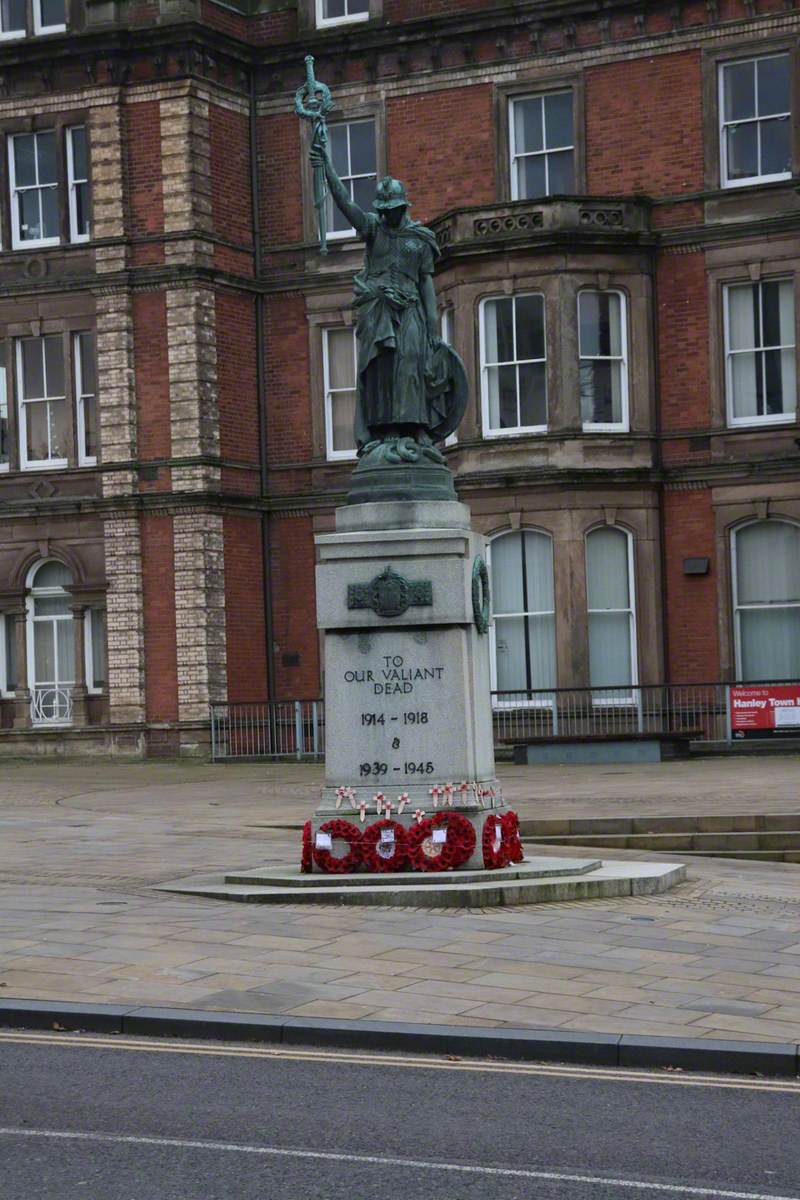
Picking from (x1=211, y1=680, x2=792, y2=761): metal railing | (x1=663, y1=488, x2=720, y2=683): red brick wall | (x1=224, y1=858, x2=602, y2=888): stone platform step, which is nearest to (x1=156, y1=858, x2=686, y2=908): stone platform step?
(x1=224, y1=858, x2=602, y2=888): stone platform step

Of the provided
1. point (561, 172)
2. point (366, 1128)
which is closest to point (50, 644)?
point (561, 172)

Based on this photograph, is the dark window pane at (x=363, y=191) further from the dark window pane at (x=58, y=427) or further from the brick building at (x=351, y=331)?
the dark window pane at (x=58, y=427)

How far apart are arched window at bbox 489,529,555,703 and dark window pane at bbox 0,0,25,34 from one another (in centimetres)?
1311

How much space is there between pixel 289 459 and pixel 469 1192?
28965 millimetres

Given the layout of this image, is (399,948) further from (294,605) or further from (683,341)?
(294,605)

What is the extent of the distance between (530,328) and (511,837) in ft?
60.4

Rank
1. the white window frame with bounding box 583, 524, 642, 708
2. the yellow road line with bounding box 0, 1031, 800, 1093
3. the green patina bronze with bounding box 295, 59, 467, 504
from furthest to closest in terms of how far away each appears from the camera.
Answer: the white window frame with bounding box 583, 524, 642, 708 → the green patina bronze with bounding box 295, 59, 467, 504 → the yellow road line with bounding box 0, 1031, 800, 1093

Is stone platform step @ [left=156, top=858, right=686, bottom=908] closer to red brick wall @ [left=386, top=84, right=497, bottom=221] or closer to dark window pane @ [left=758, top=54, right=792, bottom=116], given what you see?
dark window pane @ [left=758, top=54, right=792, bottom=116]

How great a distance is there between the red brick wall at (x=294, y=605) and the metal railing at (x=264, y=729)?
110 centimetres

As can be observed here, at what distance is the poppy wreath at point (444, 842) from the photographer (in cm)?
1440

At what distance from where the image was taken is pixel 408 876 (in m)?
14.2

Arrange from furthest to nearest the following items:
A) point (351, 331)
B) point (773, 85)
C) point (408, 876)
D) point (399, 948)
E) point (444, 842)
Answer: point (351, 331), point (773, 85), point (444, 842), point (408, 876), point (399, 948)

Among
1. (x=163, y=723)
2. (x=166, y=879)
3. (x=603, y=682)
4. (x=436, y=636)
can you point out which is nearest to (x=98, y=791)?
(x=163, y=723)

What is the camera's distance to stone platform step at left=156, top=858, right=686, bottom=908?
545 inches
